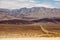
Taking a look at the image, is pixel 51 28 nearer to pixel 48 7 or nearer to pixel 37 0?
pixel 48 7

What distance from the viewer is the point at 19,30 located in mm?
1715

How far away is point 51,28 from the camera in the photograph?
5.65ft

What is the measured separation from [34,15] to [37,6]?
0.13m

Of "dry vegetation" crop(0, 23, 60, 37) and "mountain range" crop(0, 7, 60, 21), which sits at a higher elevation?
"mountain range" crop(0, 7, 60, 21)

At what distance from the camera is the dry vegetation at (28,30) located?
1699 millimetres

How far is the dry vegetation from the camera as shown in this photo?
5.57 ft

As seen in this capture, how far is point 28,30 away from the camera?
5.63ft

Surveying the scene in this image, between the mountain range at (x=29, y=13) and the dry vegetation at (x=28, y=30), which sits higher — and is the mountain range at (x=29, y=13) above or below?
above

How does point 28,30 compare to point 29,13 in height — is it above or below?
below

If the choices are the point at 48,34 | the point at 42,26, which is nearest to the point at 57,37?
the point at 48,34

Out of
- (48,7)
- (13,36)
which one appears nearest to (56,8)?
(48,7)

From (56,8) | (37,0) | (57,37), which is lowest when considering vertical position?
(57,37)

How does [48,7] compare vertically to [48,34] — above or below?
above

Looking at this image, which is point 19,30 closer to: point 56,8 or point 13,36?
point 13,36
